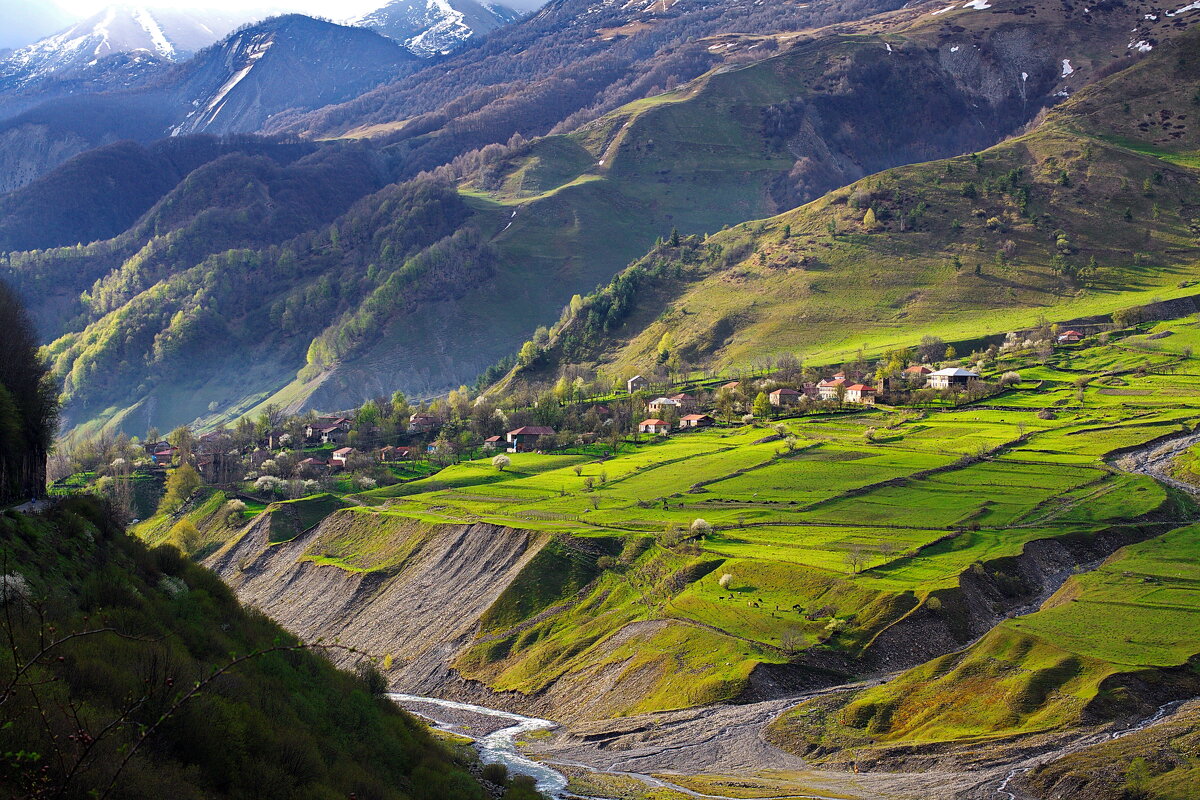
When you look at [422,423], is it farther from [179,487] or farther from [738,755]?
[738,755]

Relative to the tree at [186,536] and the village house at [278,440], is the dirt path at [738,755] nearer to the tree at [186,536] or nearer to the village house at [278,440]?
the tree at [186,536]

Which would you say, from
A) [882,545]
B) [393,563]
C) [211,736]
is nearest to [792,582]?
[882,545]

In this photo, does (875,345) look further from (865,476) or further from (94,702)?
(94,702)

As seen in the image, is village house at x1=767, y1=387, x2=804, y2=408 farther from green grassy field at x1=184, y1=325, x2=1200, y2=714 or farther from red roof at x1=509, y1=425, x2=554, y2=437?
red roof at x1=509, y1=425, x2=554, y2=437

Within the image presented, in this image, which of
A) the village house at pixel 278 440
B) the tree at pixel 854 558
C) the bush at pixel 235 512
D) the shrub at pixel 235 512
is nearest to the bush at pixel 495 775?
the tree at pixel 854 558

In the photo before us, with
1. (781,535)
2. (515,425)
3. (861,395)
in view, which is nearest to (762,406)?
(861,395)
